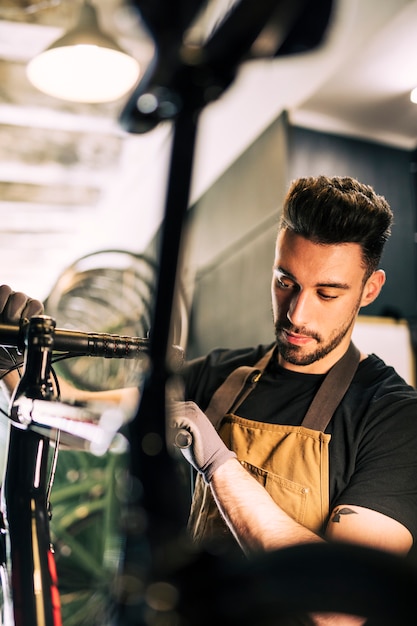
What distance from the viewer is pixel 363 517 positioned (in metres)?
1.12

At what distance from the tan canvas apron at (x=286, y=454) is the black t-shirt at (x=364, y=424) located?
2cm

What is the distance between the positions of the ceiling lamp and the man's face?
1.10 meters

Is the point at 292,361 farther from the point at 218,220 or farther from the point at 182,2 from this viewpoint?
the point at 218,220

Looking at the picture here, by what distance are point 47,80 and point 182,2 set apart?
2.25 m

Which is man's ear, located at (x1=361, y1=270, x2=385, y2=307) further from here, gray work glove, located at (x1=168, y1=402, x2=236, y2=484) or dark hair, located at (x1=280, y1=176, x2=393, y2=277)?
gray work glove, located at (x1=168, y1=402, x2=236, y2=484)

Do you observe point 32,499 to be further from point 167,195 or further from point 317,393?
point 317,393

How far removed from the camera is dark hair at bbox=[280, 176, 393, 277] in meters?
1.34

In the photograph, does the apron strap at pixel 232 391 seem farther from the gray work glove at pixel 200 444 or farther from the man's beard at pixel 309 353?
the gray work glove at pixel 200 444

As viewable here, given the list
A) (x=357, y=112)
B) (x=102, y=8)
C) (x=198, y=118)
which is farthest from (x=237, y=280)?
(x=198, y=118)

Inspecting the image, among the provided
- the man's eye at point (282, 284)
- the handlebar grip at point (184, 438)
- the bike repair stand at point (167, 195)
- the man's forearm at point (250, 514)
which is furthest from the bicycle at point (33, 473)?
the man's eye at point (282, 284)

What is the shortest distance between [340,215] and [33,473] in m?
0.85

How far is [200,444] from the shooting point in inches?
42.9

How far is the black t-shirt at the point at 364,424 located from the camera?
116 cm

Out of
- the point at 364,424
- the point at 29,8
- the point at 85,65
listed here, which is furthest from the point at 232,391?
the point at 29,8
